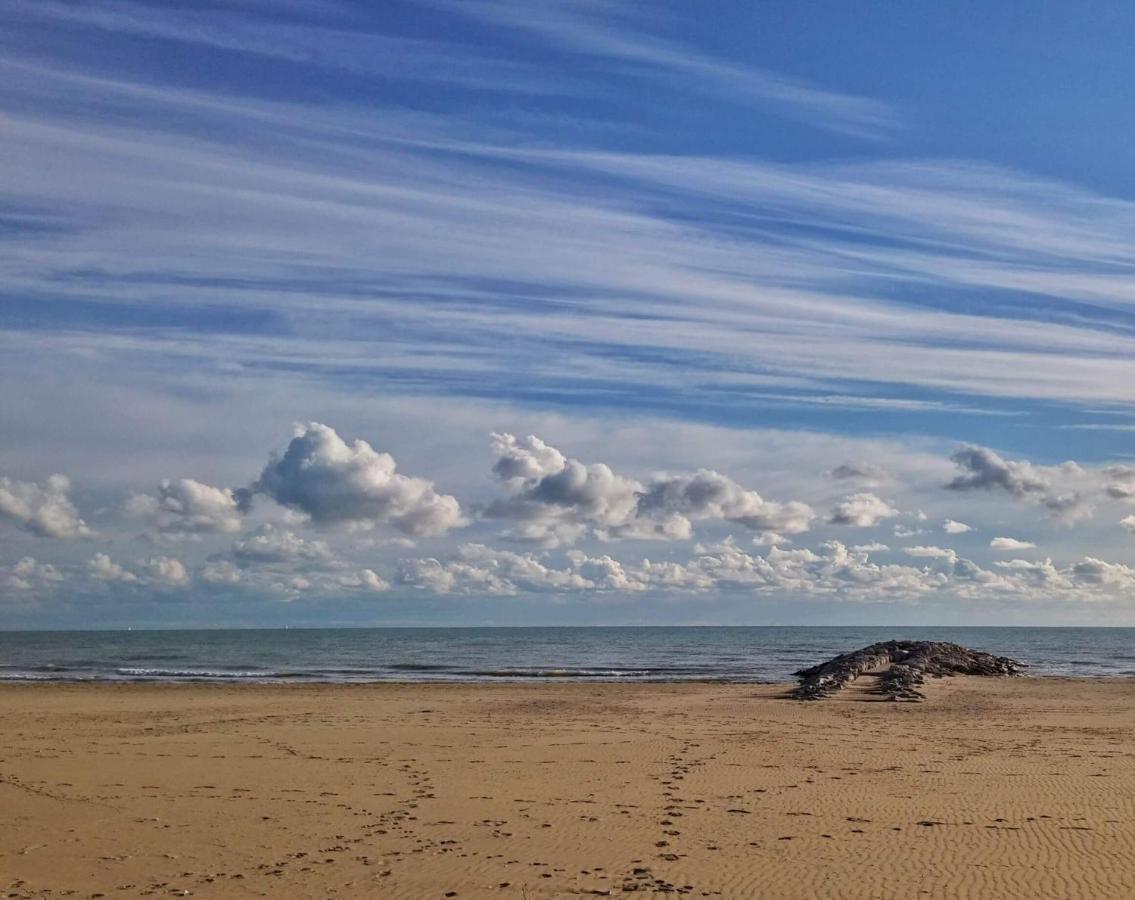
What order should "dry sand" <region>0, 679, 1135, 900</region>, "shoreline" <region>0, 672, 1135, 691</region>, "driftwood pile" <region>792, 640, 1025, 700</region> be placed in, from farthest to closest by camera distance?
"shoreline" <region>0, 672, 1135, 691</region>
"driftwood pile" <region>792, 640, 1025, 700</region>
"dry sand" <region>0, 679, 1135, 900</region>

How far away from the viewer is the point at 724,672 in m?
55.6

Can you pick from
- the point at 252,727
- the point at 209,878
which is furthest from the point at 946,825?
the point at 252,727

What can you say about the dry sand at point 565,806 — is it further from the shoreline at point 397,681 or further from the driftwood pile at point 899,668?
the shoreline at point 397,681

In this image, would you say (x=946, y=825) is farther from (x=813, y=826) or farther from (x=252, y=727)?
(x=252, y=727)

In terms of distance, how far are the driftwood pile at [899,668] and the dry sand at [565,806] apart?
9.39 metres

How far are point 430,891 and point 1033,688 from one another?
37.6m

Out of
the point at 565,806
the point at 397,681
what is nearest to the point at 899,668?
the point at 397,681

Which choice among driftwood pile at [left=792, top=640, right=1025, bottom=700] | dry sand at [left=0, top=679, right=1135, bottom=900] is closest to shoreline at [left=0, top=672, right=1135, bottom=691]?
driftwood pile at [left=792, top=640, right=1025, bottom=700]

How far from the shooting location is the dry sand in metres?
11.4

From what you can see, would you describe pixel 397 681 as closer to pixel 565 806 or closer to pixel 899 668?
pixel 899 668

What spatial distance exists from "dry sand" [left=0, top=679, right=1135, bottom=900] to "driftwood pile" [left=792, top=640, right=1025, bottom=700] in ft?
30.8

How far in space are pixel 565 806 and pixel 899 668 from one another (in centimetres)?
3456

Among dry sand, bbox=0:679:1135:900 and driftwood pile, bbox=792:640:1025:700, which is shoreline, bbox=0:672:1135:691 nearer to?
driftwood pile, bbox=792:640:1025:700

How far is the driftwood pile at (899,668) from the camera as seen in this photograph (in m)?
38.1
